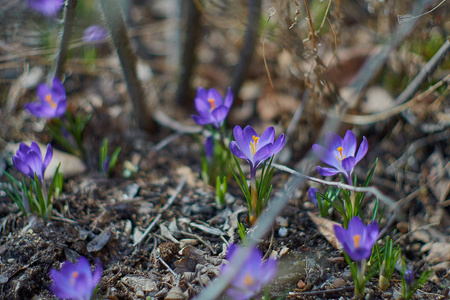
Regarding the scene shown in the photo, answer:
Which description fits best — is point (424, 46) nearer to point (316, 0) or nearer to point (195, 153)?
point (316, 0)

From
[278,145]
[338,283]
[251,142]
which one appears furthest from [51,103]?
[338,283]

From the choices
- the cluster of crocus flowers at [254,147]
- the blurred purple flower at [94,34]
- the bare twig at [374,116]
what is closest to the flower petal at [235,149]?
the cluster of crocus flowers at [254,147]

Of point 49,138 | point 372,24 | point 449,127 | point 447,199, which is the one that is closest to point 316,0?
point 372,24

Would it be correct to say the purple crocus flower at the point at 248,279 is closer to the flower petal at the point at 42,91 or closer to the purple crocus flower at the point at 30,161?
the purple crocus flower at the point at 30,161

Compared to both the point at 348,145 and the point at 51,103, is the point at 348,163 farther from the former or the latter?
the point at 51,103

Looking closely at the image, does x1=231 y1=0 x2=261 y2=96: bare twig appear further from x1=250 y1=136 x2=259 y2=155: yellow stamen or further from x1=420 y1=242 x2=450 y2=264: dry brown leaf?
x1=420 y1=242 x2=450 y2=264: dry brown leaf
